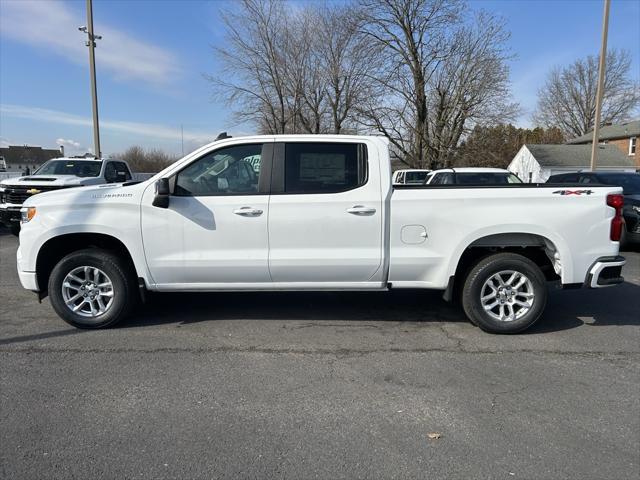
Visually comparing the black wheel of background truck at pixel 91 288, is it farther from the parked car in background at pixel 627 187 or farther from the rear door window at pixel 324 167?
the parked car in background at pixel 627 187

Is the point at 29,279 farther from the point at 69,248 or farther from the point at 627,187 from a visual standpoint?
the point at 627,187

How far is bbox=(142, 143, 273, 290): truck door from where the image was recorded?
469cm

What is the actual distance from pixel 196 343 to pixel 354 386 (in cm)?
174

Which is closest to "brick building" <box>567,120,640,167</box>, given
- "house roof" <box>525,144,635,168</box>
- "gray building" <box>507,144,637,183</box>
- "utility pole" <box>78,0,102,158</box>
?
"gray building" <box>507,144,637,183</box>

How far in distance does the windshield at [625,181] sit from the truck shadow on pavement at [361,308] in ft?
18.8

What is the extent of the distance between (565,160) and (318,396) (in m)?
46.3

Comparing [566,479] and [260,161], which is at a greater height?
[260,161]

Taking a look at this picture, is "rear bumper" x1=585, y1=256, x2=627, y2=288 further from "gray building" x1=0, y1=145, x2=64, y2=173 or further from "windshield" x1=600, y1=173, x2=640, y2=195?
"gray building" x1=0, y1=145, x2=64, y2=173

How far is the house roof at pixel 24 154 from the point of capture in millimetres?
83812

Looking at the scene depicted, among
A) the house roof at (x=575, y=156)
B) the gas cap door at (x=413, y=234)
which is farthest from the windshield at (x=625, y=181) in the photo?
the house roof at (x=575, y=156)

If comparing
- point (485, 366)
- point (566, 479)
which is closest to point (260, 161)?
point (485, 366)

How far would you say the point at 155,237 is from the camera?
4.73 m

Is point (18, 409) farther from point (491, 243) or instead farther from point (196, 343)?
point (491, 243)

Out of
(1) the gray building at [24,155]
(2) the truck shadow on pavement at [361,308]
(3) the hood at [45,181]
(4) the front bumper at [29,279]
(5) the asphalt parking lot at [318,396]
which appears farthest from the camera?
(1) the gray building at [24,155]
